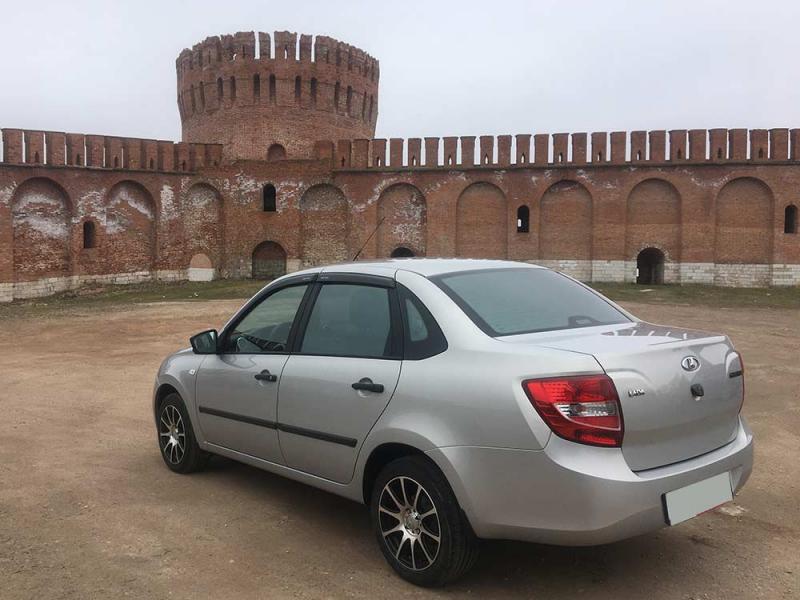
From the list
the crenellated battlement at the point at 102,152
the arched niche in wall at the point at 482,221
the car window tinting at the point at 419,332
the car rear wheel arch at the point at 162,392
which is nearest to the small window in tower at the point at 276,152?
the crenellated battlement at the point at 102,152

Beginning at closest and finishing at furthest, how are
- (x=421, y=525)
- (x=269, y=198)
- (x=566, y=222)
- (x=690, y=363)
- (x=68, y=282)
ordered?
(x=690, y=363) < (x=421, y=525) < (x=68, y=282) < (x=566, y=222) < (x=269, y=198)

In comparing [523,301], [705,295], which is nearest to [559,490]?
[523,301]

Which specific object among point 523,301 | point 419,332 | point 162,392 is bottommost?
→ point 162,392

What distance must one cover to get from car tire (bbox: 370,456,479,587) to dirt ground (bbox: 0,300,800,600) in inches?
4.6

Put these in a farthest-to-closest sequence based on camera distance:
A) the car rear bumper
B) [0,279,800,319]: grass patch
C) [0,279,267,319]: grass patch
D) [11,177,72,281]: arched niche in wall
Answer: [11,177,72,281]: arched niche in wall, [0,279,267,319]: grass patch, [0,279,800,319]: grass patch, the car rear bumper

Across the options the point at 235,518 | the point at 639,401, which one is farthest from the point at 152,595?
Result: the point at 639,401

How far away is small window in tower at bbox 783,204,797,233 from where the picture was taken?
28.4m

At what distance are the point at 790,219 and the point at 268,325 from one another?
29840 millimetres

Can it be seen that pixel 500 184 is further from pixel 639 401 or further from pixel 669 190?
pixel 639 401

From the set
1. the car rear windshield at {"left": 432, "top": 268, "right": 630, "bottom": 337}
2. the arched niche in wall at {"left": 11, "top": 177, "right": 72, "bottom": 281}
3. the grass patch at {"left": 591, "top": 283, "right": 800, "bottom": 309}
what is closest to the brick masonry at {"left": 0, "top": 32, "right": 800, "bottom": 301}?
the arched niche in wall at {"left": 11, "top": 177, "right": 72, "bottom": 281}

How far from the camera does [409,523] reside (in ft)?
10.8

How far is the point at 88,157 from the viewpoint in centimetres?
2802

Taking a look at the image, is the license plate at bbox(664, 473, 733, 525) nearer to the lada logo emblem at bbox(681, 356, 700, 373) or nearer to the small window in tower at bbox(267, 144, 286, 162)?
the lada logo emblem at bbox(681, 356, 700, 373)

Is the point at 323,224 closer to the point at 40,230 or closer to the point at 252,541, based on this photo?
the point at 40,230
